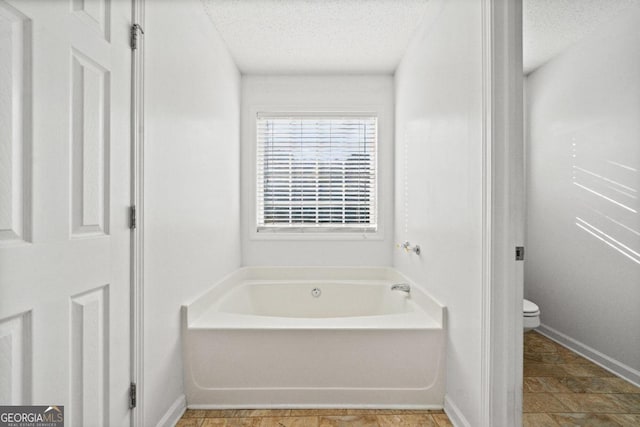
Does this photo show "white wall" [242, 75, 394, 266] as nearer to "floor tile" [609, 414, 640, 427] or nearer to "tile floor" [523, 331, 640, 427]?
"tile floor" [523, 331, 640, 427]

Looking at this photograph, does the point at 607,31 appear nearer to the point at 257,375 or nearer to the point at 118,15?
the point at 118,15

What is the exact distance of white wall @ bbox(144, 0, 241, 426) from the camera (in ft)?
5.15

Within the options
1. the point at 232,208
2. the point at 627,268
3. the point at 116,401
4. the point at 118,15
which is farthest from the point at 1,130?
the point at 627,268

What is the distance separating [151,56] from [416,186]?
70.5 inches

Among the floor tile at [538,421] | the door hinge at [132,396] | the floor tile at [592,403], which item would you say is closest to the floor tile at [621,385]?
the floor tile at [592,403]

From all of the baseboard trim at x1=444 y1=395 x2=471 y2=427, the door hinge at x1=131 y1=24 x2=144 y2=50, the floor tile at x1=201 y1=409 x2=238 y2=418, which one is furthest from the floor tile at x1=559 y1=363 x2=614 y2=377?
Answer: the door hinge at x1=131 y1=24 x2=144 y2=50

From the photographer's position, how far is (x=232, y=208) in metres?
2.91

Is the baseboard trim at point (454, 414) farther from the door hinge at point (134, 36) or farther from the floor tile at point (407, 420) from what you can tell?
the door hinge at point (134, 36)

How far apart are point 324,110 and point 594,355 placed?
283 cm

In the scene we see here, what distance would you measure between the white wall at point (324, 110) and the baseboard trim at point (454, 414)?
4.67 feet

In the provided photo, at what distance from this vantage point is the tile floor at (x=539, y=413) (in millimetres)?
1818

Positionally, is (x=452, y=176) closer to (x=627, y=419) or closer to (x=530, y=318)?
(x=530, y=318)

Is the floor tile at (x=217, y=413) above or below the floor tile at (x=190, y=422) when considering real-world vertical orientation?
above

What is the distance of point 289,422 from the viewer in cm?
182
